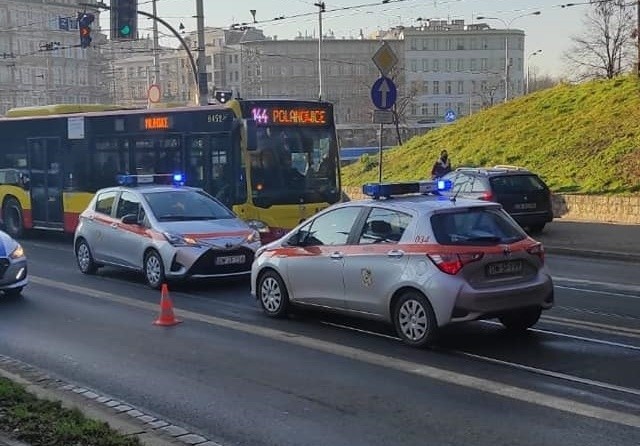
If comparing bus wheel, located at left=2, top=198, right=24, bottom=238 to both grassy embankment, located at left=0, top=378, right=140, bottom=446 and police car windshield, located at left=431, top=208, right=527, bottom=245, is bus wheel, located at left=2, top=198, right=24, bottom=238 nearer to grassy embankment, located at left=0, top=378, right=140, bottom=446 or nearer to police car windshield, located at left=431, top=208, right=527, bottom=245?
police car windshield, located at left=431, top=208, right=527, bottom=245

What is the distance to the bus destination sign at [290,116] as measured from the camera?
1672 cm

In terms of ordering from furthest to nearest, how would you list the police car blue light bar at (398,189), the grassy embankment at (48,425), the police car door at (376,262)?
the police car blue light bar at (398,189), the police car door at (376,262), the grassy embankment at (48,425)

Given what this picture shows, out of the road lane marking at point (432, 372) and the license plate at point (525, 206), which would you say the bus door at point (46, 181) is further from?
the license plate at point (525, 206)

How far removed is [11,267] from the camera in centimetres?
1245

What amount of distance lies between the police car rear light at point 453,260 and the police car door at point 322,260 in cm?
135

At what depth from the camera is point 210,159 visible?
17.4 metres

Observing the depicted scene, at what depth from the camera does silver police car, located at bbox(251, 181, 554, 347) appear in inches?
338

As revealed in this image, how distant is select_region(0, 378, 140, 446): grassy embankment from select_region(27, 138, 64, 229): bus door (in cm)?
1490

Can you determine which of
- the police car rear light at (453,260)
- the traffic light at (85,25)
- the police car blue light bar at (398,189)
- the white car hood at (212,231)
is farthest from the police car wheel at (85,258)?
the traffic light at (85,25)

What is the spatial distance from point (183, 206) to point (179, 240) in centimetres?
110

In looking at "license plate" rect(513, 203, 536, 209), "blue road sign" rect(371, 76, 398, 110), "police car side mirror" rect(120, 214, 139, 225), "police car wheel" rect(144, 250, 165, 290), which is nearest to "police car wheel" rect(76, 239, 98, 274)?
"police car side mirror" rect(120, 214, 139, 225)

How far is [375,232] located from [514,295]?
1.60 metres

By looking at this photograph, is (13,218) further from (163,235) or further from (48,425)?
(48,425)

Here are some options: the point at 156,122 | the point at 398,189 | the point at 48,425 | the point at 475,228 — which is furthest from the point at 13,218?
the point at 48,425
